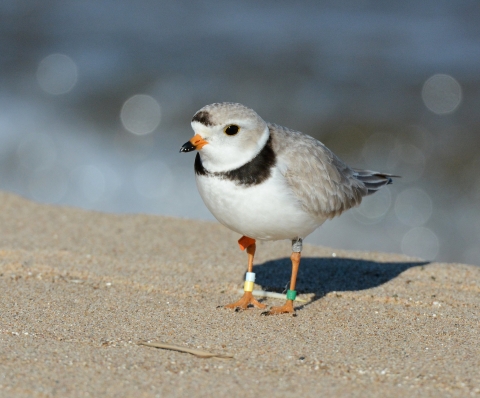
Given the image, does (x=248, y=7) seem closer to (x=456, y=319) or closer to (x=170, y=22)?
(x=170, y=22)

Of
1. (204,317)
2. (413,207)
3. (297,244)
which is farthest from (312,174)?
(413,207)

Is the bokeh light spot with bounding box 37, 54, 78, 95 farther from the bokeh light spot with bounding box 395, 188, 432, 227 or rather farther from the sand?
the bokeh light spot with bounding box 395, 188, 432, 227

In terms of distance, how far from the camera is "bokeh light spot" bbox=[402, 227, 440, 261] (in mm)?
7781

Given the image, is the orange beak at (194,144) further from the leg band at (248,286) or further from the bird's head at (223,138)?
the leg band at (248,286)

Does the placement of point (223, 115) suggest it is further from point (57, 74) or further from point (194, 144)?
point (57, 74)

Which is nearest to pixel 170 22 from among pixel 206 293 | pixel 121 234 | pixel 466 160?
pixel 466 160

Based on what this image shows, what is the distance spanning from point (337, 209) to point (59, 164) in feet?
20.6

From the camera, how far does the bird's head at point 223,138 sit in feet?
11.8

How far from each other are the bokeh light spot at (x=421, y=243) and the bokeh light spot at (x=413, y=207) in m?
0.16

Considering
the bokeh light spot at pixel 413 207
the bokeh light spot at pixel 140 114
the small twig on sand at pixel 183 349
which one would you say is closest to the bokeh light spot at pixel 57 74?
the bokeh light spot at pixel 140 114

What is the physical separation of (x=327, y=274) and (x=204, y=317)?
4.69 feet

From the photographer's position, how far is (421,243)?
7.94 meters

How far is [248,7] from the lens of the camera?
15.5 m

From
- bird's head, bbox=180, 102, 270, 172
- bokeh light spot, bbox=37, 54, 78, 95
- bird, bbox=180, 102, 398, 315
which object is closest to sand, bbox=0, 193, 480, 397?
bird, bbox=180, 102, 398, 315
